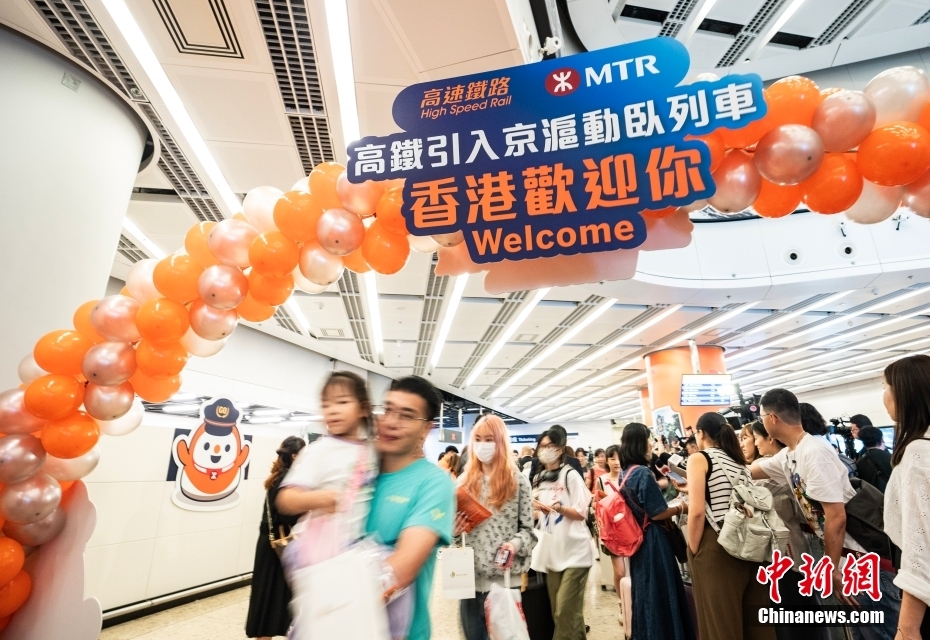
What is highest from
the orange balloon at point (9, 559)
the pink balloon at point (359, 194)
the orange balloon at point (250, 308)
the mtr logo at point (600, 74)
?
the mtr logo at point (600, 74)

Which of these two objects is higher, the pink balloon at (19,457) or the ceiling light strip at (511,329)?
the ceiling light strip at (511,329)

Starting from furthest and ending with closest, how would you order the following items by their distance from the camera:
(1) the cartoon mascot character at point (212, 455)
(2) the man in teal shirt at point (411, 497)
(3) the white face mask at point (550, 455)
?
(1) the cartoon mascot character at point (212, 455) < (3) the white face mask at point (550, 455) < (2) the man in teal shirt at point (411, 497)

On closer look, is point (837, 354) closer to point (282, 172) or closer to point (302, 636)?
point (282, 172)

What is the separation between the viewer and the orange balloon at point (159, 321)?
2.05 metres

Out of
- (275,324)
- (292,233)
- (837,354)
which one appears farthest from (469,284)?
(837,354)

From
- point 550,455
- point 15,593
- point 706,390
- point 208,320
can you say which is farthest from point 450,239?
point 706,390

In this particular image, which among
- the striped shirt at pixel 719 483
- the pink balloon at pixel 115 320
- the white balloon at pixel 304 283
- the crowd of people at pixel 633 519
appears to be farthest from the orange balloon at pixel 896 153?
the pink balloon at pixel 115 320

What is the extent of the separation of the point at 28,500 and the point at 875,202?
3.71 metres

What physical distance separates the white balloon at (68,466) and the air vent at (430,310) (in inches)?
123

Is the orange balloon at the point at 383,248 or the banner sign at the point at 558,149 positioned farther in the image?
the orange balloon at the point at 383,248

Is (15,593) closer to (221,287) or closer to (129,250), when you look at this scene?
(221,287)

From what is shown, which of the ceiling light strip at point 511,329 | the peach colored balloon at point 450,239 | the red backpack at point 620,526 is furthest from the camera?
the ceiling light strip at point 511,329

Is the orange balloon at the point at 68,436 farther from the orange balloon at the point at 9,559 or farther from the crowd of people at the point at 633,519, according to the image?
the crowd of people at the point at 633,519

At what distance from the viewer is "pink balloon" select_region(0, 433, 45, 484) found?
1.90 m
